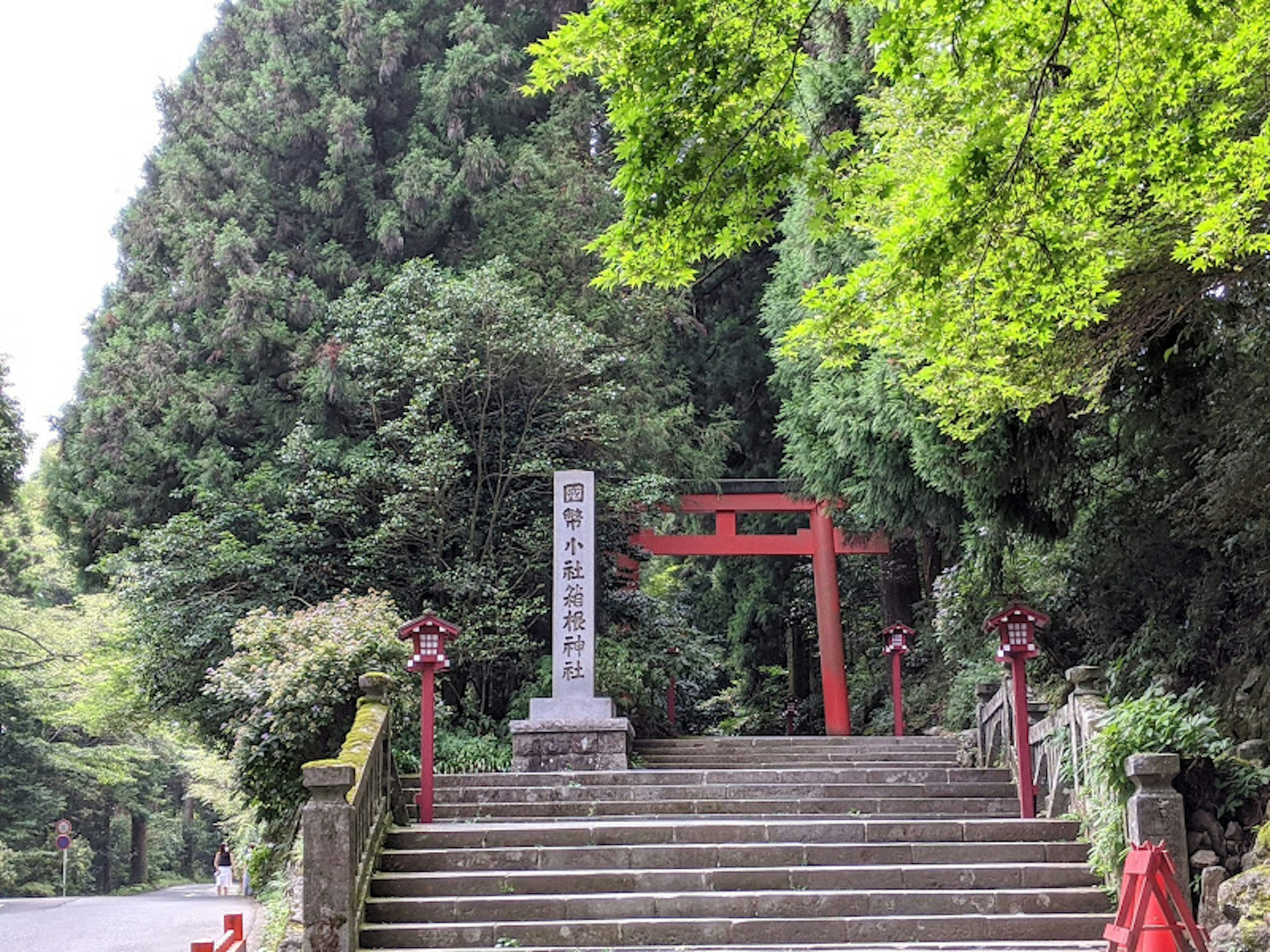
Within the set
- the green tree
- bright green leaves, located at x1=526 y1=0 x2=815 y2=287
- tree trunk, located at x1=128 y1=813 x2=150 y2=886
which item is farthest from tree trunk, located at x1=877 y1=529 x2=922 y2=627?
tree trunk, located at x1=128 y1=813 x2=150 y2=886

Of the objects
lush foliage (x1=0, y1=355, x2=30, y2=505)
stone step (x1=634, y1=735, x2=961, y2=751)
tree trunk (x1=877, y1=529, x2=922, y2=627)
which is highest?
lush foliage (x1=0, y1=355, x2=30, y2=505)

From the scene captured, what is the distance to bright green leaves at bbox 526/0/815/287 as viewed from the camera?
17.1 ft

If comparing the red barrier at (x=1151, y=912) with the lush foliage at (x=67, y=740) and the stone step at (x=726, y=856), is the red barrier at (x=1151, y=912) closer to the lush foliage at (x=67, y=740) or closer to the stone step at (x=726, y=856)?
the stone step at (x=726, y=856)

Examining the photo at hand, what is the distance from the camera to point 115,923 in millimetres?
14281

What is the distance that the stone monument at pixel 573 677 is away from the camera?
1252 centimetres

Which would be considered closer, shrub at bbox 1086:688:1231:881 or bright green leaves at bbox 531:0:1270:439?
bright green leaves at bbox 531:0:1270:439

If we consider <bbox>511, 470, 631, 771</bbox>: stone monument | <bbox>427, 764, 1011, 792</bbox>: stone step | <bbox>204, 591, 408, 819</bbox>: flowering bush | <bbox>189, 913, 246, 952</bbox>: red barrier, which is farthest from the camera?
<bbox>511, 470, 631, 771</bbox>: stone monument

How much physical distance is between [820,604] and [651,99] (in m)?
14.5

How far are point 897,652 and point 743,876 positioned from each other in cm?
739

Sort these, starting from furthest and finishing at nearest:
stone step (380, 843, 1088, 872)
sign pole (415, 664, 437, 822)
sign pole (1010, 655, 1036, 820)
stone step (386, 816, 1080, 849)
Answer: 1. sign pole (415, 664, 437, 822)
2. sign pole (1010, 655, 1036, 820)
3. stone step (386, 816, 1080, 849)
4. stone step (380, 843, 1088, 872)

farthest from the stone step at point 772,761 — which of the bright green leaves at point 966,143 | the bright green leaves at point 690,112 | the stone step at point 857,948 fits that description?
the bright green leaves at point 690,112

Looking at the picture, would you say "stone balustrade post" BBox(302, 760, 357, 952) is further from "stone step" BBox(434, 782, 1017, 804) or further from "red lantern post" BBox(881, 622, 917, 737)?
"red lantern post" BBox(881, 622, 917, 737)

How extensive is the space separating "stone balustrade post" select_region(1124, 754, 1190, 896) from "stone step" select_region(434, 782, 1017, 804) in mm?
3494

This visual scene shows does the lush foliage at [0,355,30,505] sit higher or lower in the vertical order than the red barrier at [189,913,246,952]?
higher
